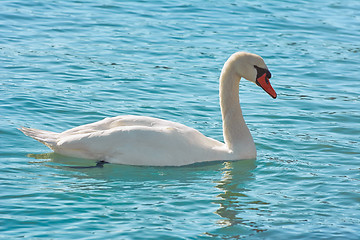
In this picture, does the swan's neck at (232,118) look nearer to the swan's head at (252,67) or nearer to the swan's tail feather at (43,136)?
the swan's head at (252,67)

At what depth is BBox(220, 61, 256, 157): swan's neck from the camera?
8.98 m

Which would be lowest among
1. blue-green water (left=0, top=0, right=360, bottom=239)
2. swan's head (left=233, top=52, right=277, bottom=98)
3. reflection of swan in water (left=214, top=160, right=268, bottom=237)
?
reflection of swan in water (left=214, top=160, right=268, bottom=237)

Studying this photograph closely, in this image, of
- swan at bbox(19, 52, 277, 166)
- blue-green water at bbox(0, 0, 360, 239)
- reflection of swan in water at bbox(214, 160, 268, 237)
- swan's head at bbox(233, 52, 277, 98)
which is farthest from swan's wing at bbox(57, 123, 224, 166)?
swan's head at bbox(233, 52, 277, 98)

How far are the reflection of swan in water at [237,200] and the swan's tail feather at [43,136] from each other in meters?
2.02

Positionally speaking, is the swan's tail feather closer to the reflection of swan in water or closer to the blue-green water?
the blue-green water

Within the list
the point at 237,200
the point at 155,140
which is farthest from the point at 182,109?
the point at 237,200

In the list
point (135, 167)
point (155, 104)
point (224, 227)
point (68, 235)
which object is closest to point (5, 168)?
point (135, 167)

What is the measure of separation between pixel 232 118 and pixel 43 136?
2.31 m

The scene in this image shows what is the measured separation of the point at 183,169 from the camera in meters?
8.48

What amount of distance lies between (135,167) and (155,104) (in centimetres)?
277

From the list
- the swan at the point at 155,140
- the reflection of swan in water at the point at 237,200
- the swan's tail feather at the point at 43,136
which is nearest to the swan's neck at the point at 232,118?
the swan at the point at 155,140

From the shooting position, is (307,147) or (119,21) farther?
(119,21)

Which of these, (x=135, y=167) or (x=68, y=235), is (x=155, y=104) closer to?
(x=135, y=167)

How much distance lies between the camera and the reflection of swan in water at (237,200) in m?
7.03
